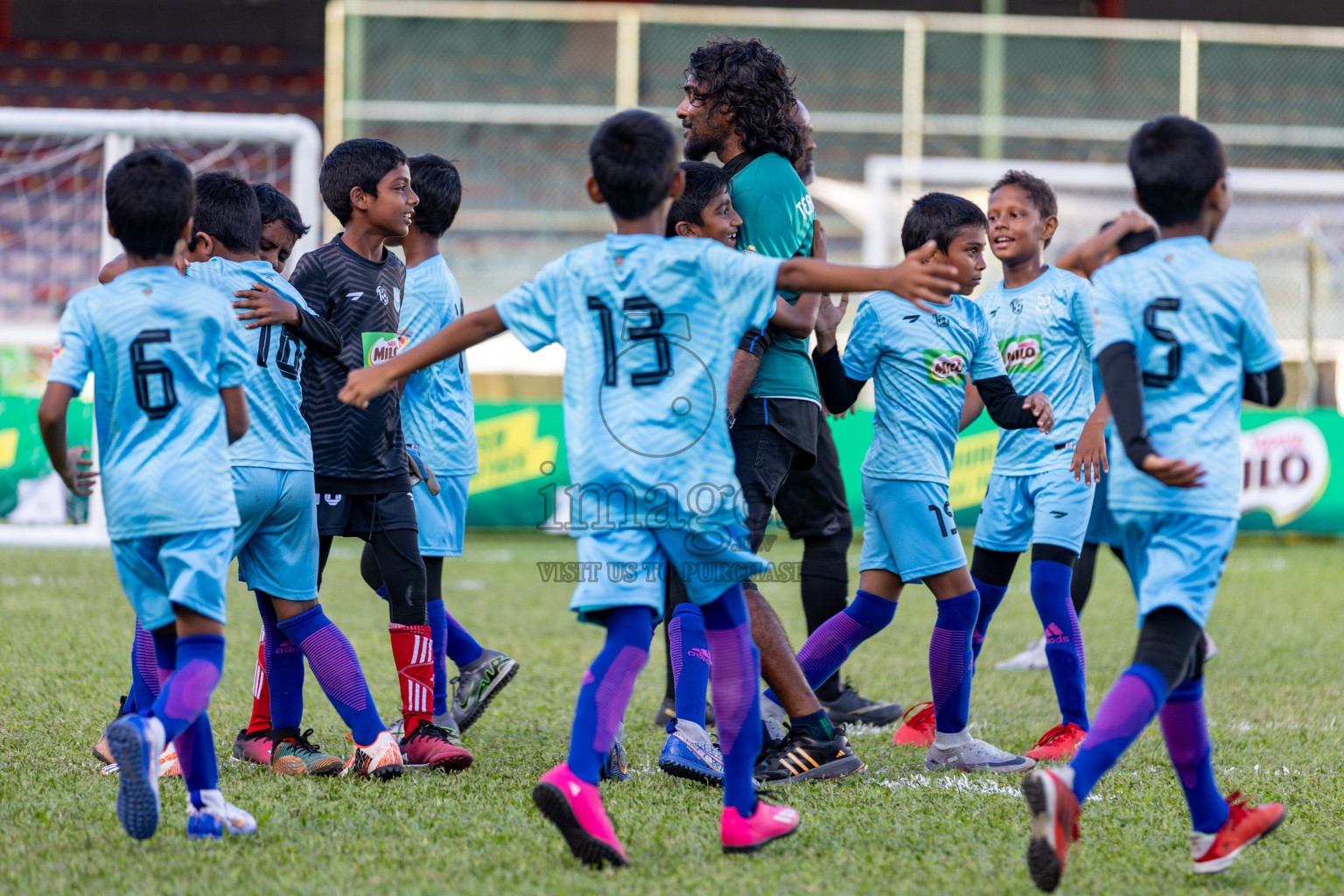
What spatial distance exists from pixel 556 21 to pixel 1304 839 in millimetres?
14421

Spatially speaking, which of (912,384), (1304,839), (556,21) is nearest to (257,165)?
(556,21)

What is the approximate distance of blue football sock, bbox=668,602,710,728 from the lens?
3.87 meters

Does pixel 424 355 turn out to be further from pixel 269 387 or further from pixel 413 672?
pixel 413 672

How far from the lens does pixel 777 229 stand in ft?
12.6

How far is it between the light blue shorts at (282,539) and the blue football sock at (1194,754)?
223cm

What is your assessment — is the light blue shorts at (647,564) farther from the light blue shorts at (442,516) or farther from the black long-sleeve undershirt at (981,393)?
the light blue shorts at (442,516)

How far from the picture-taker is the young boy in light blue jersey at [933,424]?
3965mm

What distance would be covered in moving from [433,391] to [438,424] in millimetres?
111

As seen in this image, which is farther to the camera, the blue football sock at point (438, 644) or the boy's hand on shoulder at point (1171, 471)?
the blue football sock at point (438, 644)

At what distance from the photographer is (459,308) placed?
14.5 ft

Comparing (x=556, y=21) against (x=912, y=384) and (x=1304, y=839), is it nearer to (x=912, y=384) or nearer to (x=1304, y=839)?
(x=912, y=384)

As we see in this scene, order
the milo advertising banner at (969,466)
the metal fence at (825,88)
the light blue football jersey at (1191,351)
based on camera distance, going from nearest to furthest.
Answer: the light blue football jersey at (1191,351), the milo advertising banner at (969,466), the metal fence at (825,88)

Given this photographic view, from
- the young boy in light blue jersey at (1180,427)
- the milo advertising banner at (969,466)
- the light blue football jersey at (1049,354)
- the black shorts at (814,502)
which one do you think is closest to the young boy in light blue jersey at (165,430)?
the young boy in light blue jersey at (1180,427)

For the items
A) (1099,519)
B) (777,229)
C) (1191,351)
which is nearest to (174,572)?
(777,229)
